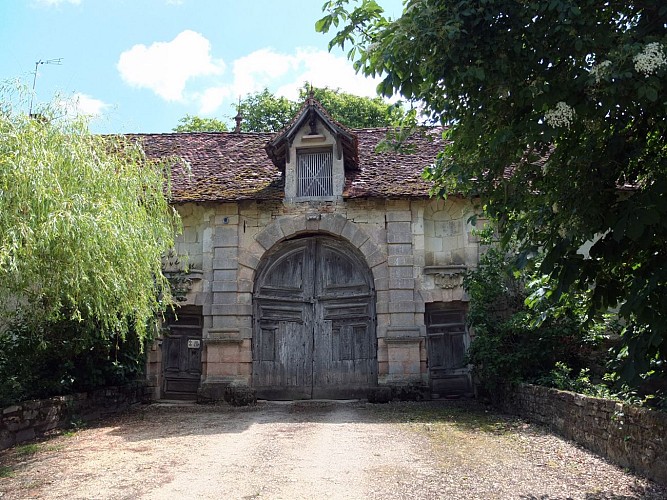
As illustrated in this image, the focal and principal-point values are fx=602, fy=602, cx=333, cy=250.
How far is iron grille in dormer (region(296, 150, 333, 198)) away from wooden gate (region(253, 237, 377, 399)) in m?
0.95

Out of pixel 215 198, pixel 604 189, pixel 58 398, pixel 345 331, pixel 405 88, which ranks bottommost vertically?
pixel 58 398

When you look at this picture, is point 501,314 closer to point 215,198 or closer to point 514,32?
point 215,198

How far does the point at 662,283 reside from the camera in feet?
13.0

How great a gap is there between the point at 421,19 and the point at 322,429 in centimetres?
568

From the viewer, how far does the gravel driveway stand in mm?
5082

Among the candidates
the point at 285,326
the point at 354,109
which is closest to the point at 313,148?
the point at 285,326

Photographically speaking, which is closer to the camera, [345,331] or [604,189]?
[604,189]

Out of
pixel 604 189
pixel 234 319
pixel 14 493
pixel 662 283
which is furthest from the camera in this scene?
pixel 234 319

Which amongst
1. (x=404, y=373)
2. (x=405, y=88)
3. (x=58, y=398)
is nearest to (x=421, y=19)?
(x=405, y=88)

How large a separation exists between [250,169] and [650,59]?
10063 millimetres

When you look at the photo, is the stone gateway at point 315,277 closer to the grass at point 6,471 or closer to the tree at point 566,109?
the grass at point 6,471

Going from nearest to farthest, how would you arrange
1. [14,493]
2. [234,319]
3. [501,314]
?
[14,493] → [501,314] → [234,319]

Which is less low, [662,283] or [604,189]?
[604,189]

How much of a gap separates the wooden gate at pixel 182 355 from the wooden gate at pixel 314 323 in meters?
1.22
